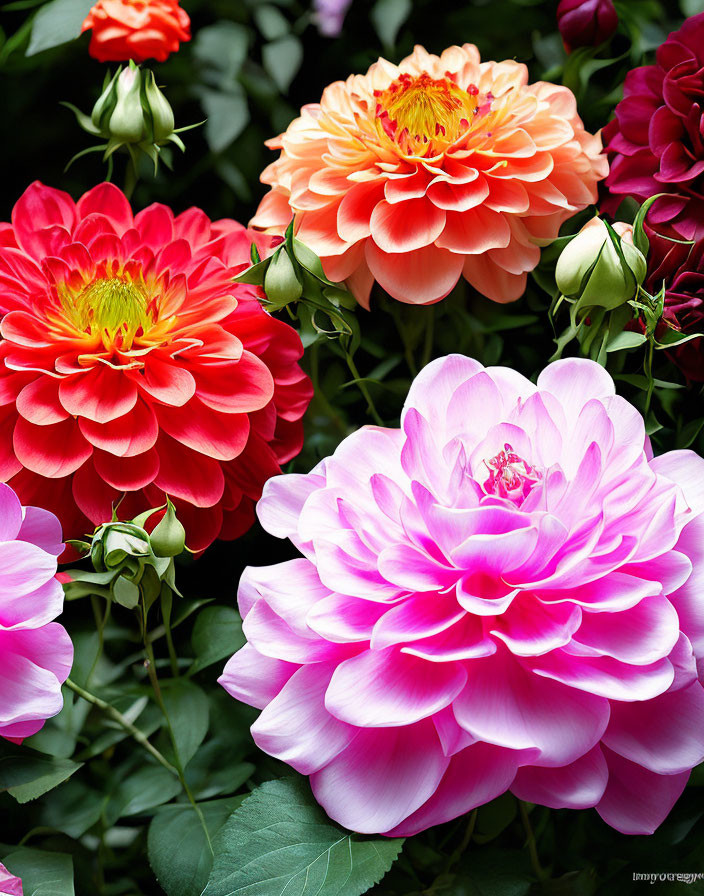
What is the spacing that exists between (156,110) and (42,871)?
12.8 inches

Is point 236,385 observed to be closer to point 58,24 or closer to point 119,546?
point 119,546

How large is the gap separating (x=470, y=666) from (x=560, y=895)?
12 cm

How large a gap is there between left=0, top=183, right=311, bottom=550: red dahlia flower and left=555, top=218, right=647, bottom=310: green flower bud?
4.8 inches

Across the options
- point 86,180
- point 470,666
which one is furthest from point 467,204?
point 86,180

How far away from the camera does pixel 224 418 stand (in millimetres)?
380

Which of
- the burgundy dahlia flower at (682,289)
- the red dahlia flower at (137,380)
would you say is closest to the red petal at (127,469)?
the red dahlia flower at (137,380)

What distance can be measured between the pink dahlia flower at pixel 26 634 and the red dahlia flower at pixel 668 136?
283mm

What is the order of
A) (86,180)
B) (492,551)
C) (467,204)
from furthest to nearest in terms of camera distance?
(86,180) < (467,204) < (492,551)

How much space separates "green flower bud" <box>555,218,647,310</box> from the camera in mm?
334

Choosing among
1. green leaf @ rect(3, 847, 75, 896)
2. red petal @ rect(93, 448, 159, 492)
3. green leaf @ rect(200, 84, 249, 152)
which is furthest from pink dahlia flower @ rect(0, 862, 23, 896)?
green leaf @ rect(200, 84, 249, 152)

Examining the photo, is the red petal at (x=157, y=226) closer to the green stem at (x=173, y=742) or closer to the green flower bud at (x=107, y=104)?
the green flower bud at (x=107, y=104)

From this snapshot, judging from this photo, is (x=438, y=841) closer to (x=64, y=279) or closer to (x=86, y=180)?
(x=64, y=279)

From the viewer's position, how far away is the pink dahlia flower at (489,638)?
0.28 meters

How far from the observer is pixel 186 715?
0.40 m
